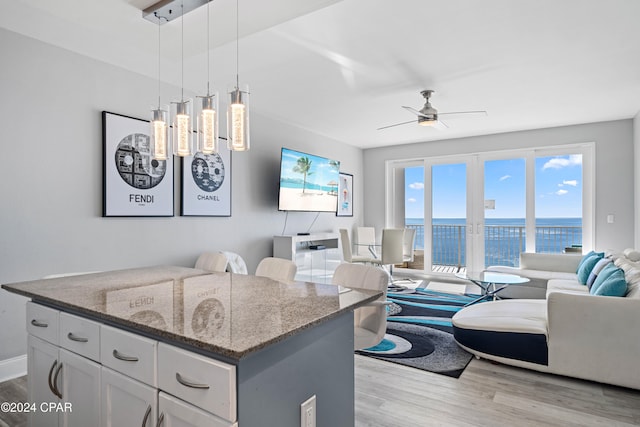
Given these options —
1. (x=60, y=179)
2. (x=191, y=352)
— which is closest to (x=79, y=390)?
(x=191, y=352)

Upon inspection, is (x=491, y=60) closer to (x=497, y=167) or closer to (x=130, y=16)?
(x=130, y=16)

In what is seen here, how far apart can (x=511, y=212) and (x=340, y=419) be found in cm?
553

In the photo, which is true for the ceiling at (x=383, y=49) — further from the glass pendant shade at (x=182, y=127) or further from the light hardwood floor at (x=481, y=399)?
the light hardwood floor at (x=481, y=399)

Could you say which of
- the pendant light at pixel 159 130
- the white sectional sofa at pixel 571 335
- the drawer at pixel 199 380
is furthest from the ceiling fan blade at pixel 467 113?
the drawer at pixel 199 380

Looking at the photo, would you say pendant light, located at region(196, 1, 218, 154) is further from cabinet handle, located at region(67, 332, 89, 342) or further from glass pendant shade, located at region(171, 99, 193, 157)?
cabinet handle, located at region(67, 332, 89, 342)

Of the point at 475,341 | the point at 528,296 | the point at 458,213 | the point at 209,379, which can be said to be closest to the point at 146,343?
the point at 209,379

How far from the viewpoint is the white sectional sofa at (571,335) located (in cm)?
241

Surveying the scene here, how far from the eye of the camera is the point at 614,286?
8.86ft

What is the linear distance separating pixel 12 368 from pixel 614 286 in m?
4.49

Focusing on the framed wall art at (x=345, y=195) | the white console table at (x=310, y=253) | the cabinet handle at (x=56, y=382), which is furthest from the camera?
the framed wall art at (x=345, y=195)

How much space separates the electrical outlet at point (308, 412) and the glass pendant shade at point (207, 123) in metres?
1.42

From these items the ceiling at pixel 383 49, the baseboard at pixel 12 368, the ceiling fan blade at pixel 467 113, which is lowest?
the baseboard at pixel 12 368

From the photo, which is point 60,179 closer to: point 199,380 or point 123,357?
point 123,357

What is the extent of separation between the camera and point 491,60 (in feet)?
10.4
